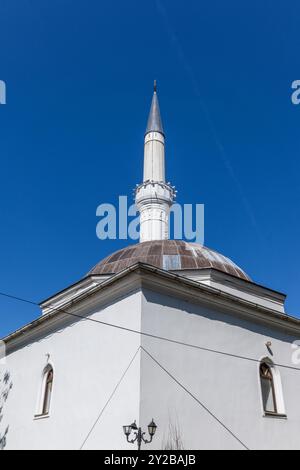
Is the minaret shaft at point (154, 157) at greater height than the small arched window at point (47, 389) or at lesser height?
greater

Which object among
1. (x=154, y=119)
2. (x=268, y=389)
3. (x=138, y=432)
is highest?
(x=154, y=119)

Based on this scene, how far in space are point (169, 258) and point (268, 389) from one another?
4288mm

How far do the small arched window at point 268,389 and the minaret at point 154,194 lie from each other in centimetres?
879

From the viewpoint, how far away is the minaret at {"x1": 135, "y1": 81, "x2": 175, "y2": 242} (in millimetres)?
18141

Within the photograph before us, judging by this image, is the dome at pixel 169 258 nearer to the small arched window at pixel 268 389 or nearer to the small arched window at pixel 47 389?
the small arched window at pixel 268 389

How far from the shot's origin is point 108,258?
13.5 meters

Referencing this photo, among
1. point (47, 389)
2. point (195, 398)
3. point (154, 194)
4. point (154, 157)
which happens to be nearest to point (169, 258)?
point (47, 389)

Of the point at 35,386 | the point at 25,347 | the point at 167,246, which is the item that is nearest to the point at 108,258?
the point at 167,246

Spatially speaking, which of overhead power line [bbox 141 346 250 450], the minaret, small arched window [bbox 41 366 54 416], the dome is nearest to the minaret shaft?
the minaret

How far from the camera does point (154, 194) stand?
18750mm

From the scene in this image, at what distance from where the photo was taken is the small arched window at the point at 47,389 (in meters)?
9.59

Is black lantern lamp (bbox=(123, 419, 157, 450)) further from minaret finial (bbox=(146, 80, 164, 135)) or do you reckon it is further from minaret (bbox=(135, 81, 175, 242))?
minaret finial (bbox=(146, 80, 164, 135))

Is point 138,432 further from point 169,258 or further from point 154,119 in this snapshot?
point 154,119

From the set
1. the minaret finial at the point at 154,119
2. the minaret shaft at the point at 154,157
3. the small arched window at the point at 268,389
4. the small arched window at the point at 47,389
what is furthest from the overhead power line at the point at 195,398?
the minaret finial at the point at 154,119
